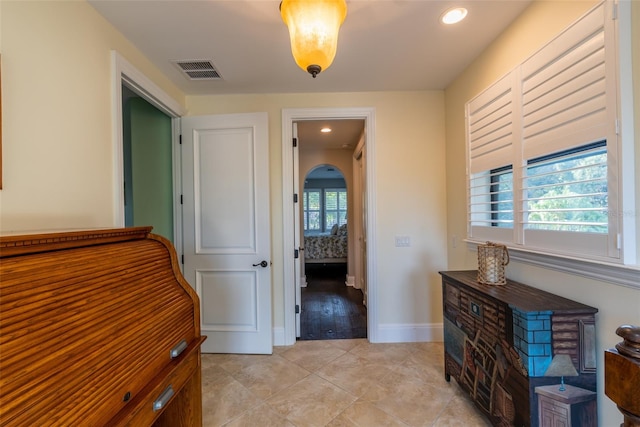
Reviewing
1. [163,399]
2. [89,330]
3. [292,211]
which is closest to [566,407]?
[163,399]

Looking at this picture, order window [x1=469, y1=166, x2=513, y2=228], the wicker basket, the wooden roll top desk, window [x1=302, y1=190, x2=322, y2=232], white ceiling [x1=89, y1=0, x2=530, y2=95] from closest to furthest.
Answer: the wooden roll top desk, white ceiling [x1=89, y1=0, x2=530, y2=95], the wicker basket, window [x1=469, y1=166, x2=513, y2=228], window [x1=302, y1=190, x2=322, y2=232]

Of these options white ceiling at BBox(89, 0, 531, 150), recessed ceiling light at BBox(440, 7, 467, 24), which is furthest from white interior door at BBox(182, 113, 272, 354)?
recessed ceiling light at BBox(440, 7, 467, 24)

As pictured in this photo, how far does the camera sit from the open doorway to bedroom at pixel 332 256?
3.13 meters

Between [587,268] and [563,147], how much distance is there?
0.60m

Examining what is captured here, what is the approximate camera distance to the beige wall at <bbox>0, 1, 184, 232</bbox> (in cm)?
109

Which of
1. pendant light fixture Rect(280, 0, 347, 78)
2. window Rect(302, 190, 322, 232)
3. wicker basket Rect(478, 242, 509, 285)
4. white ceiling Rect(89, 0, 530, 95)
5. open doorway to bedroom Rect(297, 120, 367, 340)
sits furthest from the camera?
window Rect(302, 190, 322, 232)

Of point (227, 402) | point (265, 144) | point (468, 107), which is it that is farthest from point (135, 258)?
point (468, 107)

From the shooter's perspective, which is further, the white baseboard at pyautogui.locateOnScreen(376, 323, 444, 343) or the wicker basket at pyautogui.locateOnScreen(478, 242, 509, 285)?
the white baseboard at pyautogui.locateOnScreen(376, 323, 444, 343)

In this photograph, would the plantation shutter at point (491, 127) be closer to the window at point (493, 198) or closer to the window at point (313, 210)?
the window at point (493, 198)

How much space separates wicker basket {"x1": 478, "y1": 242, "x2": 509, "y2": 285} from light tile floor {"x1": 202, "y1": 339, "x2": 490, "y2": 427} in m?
0.87

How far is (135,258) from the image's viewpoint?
111 centimetres

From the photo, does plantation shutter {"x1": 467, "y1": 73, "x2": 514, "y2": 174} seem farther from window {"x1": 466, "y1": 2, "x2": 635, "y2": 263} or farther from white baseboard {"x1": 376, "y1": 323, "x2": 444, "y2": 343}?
white baseboard {"x1": 376, "y1": 323, "x2": 444, "y2": 343}

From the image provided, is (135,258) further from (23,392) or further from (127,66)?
(127,66)

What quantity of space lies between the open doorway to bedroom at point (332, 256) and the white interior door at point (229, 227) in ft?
2.41
